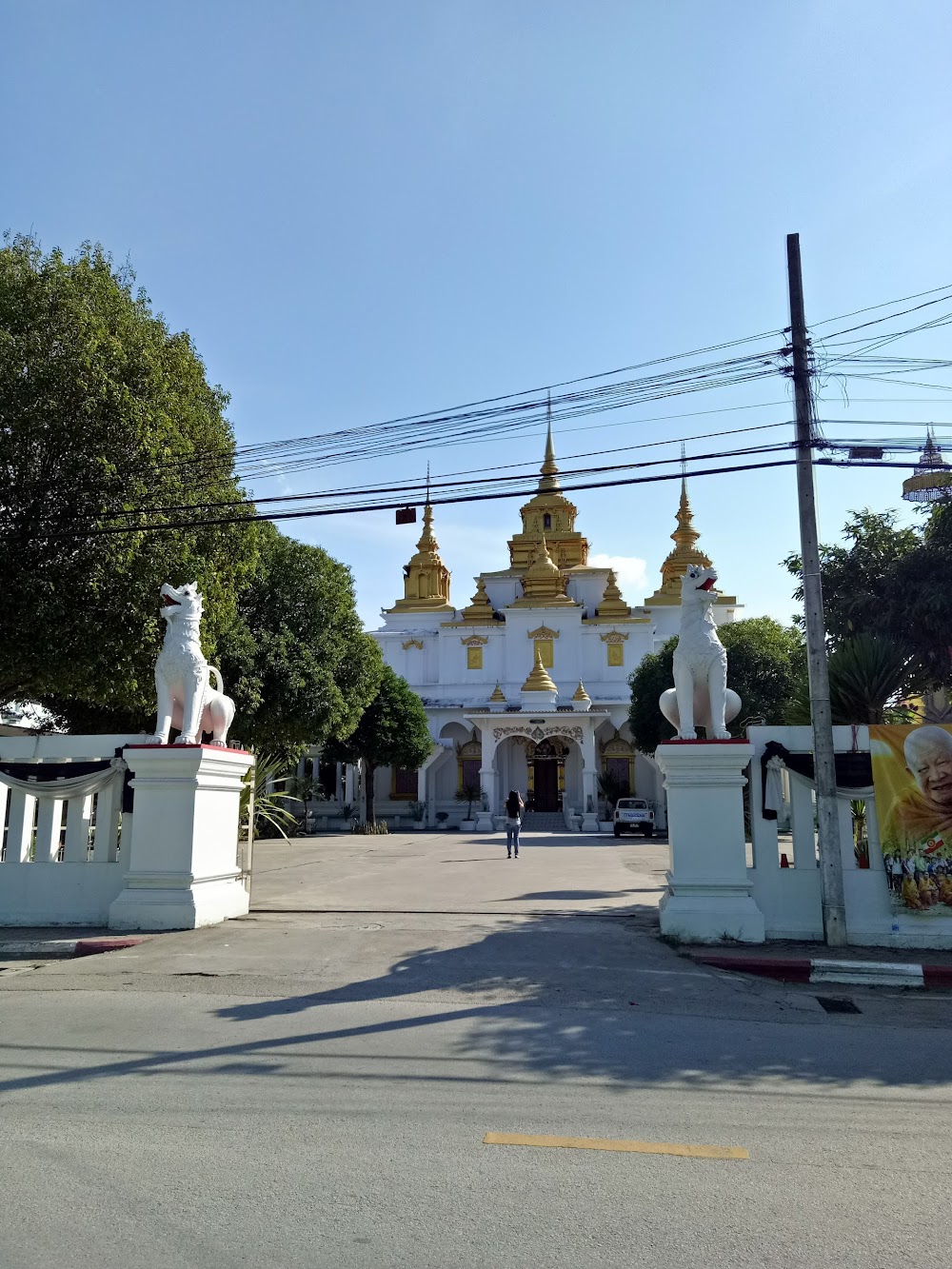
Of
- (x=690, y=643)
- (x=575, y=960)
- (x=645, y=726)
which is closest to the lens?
(x=575, y=960)

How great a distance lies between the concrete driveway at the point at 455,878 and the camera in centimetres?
1190

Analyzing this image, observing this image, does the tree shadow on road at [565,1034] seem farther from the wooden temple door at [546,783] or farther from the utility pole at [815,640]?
the wooden temple door at [546,783]

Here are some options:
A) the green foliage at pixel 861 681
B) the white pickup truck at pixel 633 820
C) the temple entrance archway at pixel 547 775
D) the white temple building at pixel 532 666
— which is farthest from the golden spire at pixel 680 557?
the green foliage at pixel 861 681

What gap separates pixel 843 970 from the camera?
8055 millimetres

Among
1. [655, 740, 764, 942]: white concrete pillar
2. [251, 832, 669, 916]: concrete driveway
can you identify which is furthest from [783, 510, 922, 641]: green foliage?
[655, 740, 764, 942]: white concrete pillar

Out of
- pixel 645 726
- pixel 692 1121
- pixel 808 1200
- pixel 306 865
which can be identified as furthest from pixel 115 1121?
pixel 645 726

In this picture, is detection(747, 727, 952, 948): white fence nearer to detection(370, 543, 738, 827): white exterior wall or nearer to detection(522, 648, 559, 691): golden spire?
detection(522, 648, 559, 691): golden spire

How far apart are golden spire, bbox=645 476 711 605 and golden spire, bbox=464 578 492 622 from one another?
8.28 meters

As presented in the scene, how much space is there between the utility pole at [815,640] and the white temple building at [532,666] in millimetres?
27165

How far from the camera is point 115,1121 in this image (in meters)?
4.50

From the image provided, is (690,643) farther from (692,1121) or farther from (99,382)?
(99,382)

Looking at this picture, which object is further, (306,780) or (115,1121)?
(306,780)

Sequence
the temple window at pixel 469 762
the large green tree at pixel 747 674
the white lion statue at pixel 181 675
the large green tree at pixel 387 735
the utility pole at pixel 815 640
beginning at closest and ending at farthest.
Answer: the utility pole at pixel 815 640
the white lion statue at pixel 181 675
the large green tree at pixel 747 674
the large green tree at pixel 387 735
the temple window at pixel 469 762

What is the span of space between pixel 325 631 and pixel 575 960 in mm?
17165
